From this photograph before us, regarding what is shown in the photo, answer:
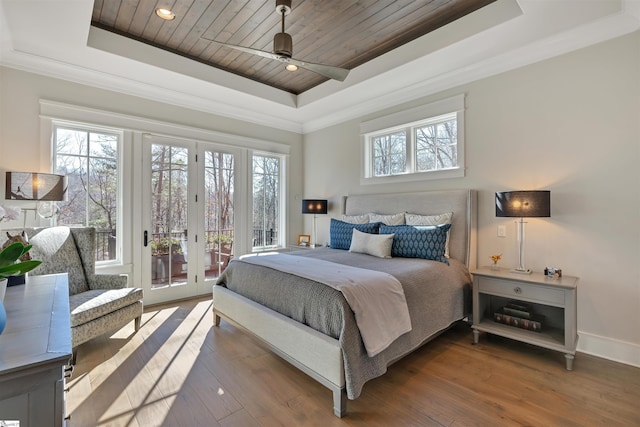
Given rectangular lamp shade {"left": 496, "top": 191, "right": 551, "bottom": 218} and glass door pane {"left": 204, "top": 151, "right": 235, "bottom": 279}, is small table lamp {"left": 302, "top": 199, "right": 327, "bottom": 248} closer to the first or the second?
glass door pane {"left": 204, "top": 151, "right": 235, "bottom": 279}

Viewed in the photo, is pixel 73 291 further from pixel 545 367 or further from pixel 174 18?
pixel 545 367

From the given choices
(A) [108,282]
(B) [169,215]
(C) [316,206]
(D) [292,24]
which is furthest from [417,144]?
(A) [108,282]

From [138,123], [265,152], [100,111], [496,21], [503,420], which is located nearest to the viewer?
[503,420]

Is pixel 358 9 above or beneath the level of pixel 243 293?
above

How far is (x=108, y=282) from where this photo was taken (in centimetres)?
304

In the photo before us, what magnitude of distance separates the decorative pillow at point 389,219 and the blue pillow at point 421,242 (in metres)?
0.29

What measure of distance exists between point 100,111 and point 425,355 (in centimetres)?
435

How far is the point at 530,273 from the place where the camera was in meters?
2.74

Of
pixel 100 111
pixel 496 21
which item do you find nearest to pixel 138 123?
pixel 100 111

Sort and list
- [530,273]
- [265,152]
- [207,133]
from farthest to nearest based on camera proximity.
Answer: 1. [265,152]
2. [207,133]
3. [530,273]

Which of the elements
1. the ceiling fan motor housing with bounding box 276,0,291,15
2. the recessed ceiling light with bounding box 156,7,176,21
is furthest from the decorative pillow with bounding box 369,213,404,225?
the recessed ceiling light with bounding box 156,7,176,21

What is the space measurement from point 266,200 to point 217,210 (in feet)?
2.99

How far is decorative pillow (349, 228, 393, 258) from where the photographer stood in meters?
3.24

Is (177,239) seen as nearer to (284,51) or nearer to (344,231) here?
(344,231)
